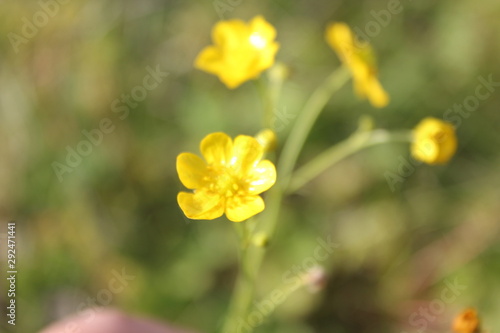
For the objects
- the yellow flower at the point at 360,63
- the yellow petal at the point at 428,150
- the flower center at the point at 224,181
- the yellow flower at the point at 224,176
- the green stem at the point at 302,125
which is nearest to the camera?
the yellow flower at the point at 224,176

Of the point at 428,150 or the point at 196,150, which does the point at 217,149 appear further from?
the point at 196,150

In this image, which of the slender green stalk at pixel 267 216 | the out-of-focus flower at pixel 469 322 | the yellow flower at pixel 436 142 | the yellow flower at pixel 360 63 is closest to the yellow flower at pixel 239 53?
the slender green stalk at pixel 267 216

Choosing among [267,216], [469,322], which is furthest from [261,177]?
[469,322]

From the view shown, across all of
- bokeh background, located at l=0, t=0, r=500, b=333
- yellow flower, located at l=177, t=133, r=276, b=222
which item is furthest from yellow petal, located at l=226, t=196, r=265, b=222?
bokeh background, located at l=0, t=0, r=500, b=333

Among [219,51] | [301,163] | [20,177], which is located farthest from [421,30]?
[20,177]

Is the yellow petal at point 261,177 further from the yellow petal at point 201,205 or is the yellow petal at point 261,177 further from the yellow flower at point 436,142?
the yellow flower at point 436,142

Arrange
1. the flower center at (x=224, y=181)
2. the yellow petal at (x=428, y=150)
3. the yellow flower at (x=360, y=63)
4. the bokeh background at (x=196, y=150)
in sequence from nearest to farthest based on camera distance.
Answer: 1. the flower center at (x=224, y=181)
2. the yellow petal at (x=428, y=150)
3. the yellow flower at (x=360, y=63)
4. the bokeh background at (x=196, y=150)

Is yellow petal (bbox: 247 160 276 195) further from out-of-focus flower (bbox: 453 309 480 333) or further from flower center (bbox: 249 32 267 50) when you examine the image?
out-of-focus flower (bbox: 453 309 480 333)

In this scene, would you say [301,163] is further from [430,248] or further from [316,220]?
[430,248]
